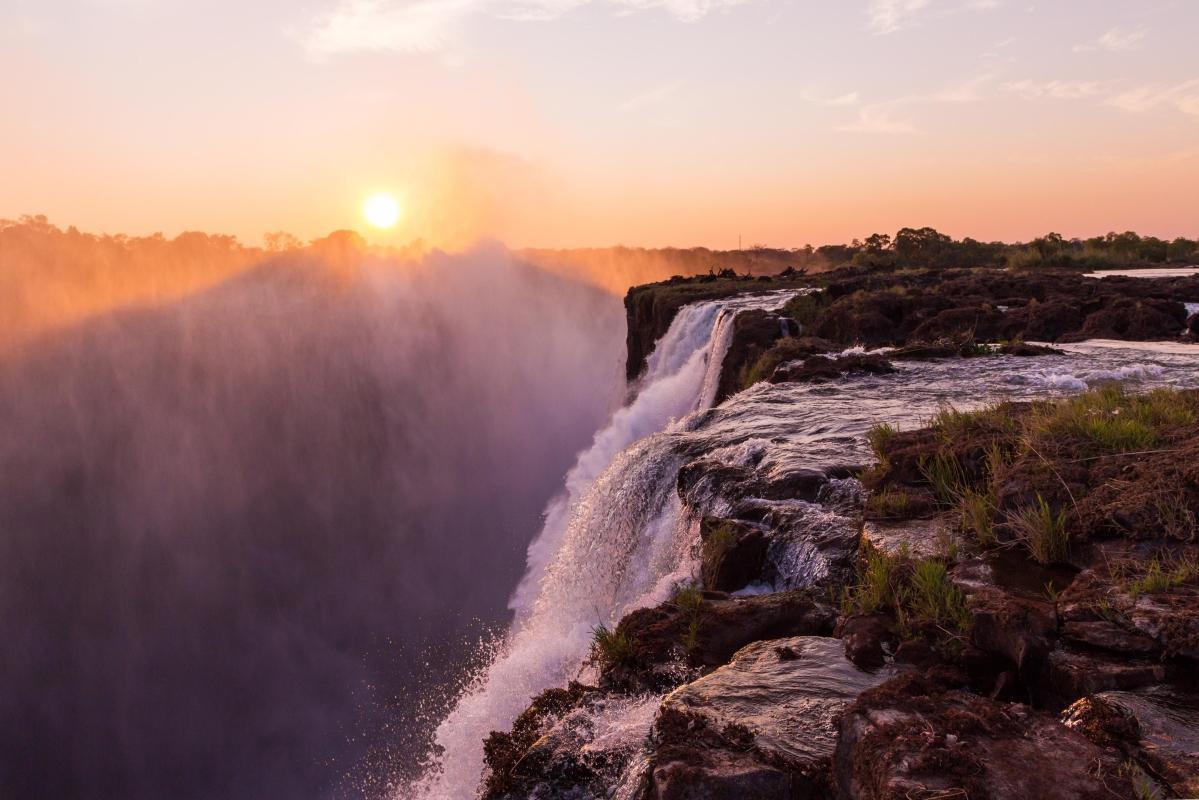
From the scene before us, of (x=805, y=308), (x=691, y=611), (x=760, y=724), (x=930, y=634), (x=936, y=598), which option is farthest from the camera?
(x=805, y=308)

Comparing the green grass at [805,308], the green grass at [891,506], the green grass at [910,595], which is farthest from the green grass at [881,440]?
the green grass at [805,308]

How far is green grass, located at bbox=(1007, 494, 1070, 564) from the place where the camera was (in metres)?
3.81

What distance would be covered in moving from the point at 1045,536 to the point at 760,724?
83.4 inches

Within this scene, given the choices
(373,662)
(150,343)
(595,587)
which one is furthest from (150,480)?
(595,587)

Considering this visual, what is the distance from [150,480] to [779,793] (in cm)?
4215

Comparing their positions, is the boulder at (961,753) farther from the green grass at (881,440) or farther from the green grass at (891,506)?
the green grass at (881,440)

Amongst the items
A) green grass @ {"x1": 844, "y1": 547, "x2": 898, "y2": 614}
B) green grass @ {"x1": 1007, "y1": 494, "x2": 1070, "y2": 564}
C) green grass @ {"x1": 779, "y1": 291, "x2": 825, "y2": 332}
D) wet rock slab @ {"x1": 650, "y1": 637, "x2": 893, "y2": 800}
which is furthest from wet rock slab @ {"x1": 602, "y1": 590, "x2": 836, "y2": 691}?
green grass @ {"x1": 779, "y1": 291, "x2": 825, "y2": 332}

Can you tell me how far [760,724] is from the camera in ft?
9.44

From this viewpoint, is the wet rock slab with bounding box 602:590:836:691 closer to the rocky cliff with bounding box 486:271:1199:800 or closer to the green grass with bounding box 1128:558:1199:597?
the rocky cliff with bounding box 486:271:1199:800

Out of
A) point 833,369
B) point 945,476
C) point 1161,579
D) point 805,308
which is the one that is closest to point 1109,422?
point 945,476

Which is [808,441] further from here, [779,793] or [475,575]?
[475,575]

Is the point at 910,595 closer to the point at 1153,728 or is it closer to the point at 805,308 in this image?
the point at 1153,728

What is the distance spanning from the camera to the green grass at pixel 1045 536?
150 inches

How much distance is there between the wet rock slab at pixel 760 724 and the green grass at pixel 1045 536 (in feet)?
4.29
